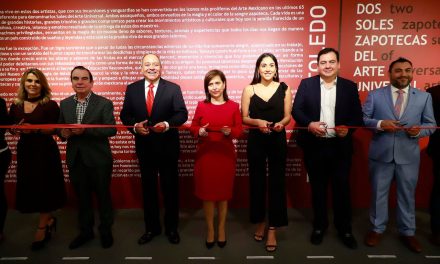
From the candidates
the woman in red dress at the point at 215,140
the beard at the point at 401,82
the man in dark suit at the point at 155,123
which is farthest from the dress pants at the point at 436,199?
the man in dark suit at the point at 155,123

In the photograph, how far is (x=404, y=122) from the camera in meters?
2.94

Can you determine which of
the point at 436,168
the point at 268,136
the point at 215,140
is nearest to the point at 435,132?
the point at 436,168

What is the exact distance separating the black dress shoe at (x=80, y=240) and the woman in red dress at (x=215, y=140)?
48.1 inches

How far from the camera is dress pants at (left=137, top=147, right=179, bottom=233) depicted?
10.2 feet

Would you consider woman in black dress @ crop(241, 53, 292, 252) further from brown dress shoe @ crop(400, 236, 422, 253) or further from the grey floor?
brown dress shoe @ crop(400, 236, 422, 253)

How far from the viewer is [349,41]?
12.7 ft

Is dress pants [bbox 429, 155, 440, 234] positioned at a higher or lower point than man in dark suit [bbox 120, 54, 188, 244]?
lower

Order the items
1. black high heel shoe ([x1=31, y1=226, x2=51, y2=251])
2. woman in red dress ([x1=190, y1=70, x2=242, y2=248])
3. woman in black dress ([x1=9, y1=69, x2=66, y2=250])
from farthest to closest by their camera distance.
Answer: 1. black high heel shoe ([x1=31, y1=226, x2=51, y2=251])
2. woman in black dress ([x1=9, y1=69, x2=66, y2=250])
3. woman in red dress ([x1=190, y1=70, x2=242, y2=248])

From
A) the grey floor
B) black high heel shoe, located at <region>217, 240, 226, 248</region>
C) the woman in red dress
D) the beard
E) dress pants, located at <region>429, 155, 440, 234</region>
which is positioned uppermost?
the beard

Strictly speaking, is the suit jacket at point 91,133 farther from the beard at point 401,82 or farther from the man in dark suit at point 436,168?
the man in dark suit at point 436,168

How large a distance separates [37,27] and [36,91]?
1.27 m

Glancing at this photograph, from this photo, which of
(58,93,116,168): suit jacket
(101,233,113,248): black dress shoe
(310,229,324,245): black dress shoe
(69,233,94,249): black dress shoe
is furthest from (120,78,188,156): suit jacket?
(310,229,324,245): black dress shoe

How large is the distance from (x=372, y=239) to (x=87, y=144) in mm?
2844

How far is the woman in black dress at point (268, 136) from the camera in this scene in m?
2.95
